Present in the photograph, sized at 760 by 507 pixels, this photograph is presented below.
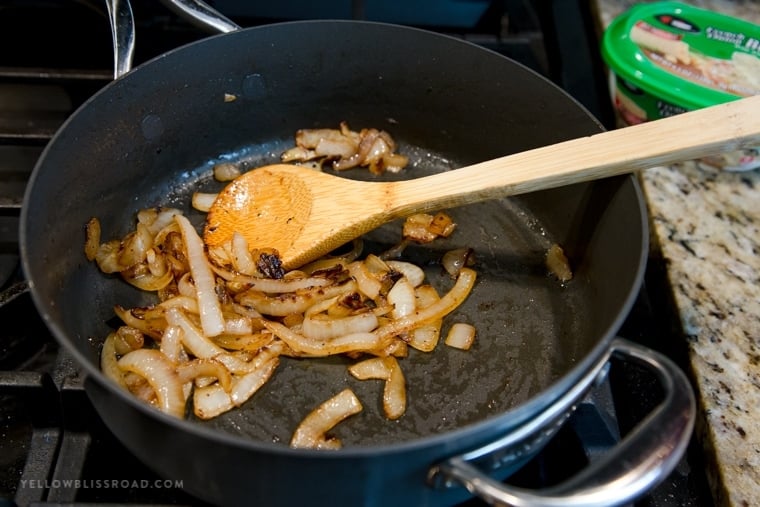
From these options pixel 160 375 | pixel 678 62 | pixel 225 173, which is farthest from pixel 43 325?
pixel 678 62

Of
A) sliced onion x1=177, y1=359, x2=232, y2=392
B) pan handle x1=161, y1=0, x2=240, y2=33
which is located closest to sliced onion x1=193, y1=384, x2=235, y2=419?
sliced onion x1=177, y1=359, x2=232, y2=392

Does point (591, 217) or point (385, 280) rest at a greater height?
point (591, 217)

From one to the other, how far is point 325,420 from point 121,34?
2.66 ft

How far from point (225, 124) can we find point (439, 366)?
0.75 meters

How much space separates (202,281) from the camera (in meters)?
1.21

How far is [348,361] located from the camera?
1168 mm

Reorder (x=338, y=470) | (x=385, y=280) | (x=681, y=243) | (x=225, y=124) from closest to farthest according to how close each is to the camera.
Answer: (x=338, y=470) → (x=385, y=280) → (x=681, y=243) → (x=225, y=124)

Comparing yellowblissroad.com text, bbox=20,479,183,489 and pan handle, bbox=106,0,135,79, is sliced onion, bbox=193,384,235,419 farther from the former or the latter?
pan handle, bbox=106,0,135,79

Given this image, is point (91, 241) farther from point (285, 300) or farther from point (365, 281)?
point (365, 281)

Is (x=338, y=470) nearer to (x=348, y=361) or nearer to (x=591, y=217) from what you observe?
(x=348, y=361)

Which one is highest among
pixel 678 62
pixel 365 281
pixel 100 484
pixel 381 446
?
A: pixel 678 62

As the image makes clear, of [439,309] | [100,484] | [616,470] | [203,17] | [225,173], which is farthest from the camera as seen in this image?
[225,173]

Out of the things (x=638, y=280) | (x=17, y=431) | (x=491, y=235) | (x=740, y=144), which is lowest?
(x=17, y=431)

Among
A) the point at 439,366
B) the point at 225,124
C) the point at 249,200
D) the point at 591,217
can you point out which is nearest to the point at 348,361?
the point at 439,366
